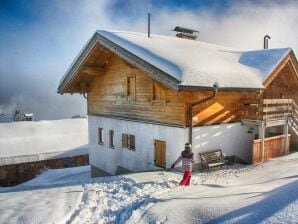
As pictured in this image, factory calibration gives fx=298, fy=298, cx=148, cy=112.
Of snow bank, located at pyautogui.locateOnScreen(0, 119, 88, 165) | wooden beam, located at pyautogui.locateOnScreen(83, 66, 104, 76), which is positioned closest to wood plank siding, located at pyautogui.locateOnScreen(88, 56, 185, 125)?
wooden beam, located at pyautogui.locateOnScreen(83, 66, 104, 76)

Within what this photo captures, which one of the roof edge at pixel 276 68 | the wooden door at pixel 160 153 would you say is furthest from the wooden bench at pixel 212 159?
the roof edge at pixel 276 68

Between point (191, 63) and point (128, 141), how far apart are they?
239 inches

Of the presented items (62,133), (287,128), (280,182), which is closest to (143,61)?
(280,182)

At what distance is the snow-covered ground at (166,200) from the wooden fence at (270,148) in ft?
4.60

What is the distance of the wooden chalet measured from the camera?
13.3m

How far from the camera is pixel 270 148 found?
51.9 feet

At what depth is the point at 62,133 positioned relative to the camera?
108 feet

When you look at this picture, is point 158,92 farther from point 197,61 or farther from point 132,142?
point 132,142

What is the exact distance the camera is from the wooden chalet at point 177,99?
13281 millimetres

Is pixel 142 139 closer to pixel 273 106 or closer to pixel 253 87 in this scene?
pixel 253 87

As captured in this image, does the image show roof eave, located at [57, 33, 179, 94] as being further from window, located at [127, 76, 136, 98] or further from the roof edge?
the roof edge

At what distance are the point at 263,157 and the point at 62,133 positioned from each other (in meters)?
23.5

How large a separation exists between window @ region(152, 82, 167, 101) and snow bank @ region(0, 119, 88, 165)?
55.4ft

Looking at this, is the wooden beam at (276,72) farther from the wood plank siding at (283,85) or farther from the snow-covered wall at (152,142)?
the snow-covered wall at (152,142)
